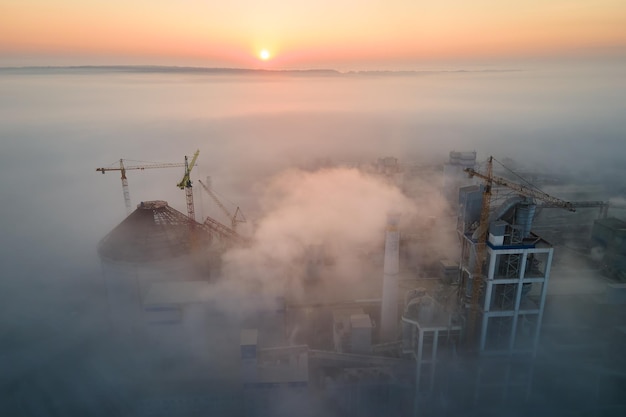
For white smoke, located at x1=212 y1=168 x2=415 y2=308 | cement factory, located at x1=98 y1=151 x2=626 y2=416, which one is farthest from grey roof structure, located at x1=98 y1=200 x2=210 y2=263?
white smoke, located at x1=212 y1=168 x2=415 y2=308

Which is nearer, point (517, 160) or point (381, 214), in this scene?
point (381, 214)

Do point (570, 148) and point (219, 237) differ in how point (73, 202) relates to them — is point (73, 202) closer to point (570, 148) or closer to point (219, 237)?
point (219, 237)

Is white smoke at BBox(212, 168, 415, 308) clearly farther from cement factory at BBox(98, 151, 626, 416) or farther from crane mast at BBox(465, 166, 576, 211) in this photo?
crane mast at BBox(465, 166, 576, 211)

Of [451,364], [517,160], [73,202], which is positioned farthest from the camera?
[517,160]

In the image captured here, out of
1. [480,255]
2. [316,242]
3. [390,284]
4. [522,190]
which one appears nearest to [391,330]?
[390,284]

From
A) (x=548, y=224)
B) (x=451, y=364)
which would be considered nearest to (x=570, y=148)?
(x=548, y=224)

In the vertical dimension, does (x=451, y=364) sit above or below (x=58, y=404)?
above

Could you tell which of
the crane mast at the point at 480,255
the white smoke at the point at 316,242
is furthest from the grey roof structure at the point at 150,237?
the crane mast at the point at 480,255
